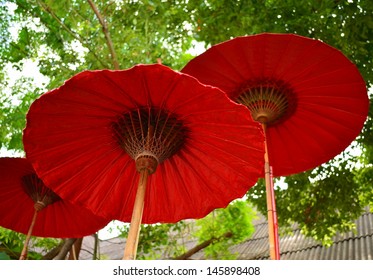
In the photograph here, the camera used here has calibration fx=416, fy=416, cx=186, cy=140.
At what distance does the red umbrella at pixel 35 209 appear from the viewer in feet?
9.14

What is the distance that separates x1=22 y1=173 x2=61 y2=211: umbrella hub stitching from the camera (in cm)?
279

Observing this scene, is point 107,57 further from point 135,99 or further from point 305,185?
point 135,99

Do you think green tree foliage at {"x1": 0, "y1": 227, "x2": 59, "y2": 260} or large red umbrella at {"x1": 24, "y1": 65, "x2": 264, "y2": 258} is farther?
green tree foliage at {"x1": 0, "y1": 227, "x2": 59, "y2": 260}

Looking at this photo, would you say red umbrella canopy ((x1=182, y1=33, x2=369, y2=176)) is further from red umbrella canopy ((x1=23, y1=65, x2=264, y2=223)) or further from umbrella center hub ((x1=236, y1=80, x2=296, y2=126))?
red umbrella canopy ((x1=23, y1=65, x2=264, y2=223))

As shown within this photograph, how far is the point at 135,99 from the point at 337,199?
3006 mm

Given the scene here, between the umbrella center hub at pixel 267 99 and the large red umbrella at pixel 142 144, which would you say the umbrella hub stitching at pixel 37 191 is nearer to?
the large red umbrella at pixel 142 144

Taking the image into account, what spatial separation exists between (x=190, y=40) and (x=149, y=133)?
361 cm

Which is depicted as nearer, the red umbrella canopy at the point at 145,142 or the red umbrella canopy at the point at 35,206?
the red umbrella canopy at the point at 145,142

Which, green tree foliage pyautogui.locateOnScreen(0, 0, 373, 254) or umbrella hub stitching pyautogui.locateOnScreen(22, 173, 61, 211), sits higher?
green tree foliage pyautogui.locateOnScreen(0, 0, 373, 254)

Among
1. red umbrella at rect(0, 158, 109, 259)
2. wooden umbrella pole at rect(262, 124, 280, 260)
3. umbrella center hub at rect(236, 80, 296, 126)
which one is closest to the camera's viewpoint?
wooden umbrella pole at rect(262, 124, 280, 260)

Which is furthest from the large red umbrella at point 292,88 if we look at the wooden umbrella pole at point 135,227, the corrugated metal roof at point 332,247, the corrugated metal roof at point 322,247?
the corrugated metal roof at point 332,247

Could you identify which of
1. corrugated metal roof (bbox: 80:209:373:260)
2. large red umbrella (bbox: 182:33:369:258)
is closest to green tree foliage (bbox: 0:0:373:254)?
corrugated metal roof (bbox: 80:209:373:260)

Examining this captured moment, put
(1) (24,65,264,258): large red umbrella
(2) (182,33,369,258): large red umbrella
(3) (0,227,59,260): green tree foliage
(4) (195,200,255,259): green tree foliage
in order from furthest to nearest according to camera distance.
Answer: (4) (195,200,255,259): green tree foliage, (3) (0,227,59,260): green tree foliage, (2) (182,33,369,258): large red umbrella, (1) (24,65,264,258): large red umbrella
